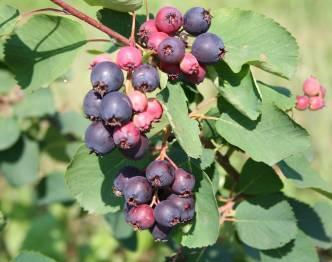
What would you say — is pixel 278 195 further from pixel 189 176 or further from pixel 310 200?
pixel 310 200

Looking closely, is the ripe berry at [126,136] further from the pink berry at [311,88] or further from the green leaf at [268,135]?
the pink berry at [311,88]

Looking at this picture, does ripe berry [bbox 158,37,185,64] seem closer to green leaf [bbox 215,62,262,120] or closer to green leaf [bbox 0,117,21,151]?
green leaf [bbox 215,62,262,120]

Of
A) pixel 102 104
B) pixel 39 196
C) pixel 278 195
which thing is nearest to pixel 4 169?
pixel 39 196

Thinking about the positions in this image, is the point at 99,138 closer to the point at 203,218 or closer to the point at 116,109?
the point at 116,109

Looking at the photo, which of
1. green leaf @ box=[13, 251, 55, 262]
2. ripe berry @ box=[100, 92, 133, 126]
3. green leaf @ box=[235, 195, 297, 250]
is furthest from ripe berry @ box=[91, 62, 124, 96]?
green leaf @ box=[235, 195, 297, 250]

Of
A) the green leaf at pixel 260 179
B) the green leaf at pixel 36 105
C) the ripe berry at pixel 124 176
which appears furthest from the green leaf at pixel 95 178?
the green leaf at pixel 36 105

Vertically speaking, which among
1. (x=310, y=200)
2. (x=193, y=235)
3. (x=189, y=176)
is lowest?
(x=310, y=200)

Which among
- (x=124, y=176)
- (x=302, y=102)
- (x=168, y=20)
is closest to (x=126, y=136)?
(x=124, y=176)
